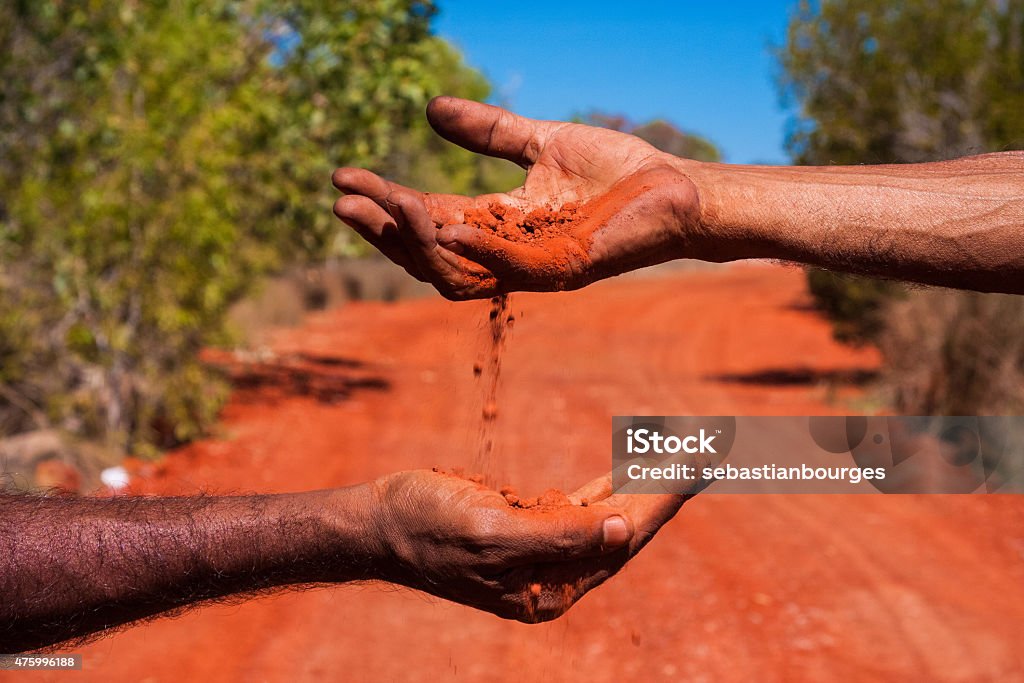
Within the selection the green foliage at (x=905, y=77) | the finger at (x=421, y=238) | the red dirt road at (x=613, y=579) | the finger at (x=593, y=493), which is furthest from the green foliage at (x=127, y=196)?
the finger at (x=593, y=493)

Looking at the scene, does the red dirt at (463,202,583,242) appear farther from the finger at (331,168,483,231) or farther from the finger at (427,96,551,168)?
the finger at (427,96,551,168)

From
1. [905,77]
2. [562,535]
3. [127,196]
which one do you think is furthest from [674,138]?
[562,535]

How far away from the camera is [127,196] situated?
25.0 feet

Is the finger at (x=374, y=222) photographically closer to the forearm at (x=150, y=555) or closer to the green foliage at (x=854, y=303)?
the forearm at (x=150, y=555)

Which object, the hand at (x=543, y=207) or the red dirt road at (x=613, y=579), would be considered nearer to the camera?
the hand at (x=543, y=207)

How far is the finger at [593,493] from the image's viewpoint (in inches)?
88.9

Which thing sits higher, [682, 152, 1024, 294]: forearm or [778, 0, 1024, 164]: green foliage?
[778, 0, 1024, 164]: green foliage

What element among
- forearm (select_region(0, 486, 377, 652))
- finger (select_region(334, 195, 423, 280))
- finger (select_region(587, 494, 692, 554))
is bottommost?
forearm (select_region(0, 486, 377, 652))

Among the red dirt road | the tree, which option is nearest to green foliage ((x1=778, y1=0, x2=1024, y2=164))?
the tree

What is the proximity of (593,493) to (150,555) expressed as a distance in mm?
998

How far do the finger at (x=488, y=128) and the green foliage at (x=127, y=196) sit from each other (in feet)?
17.8

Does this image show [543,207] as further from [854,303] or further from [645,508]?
[854,303]

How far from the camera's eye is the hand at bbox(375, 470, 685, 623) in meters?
2.11

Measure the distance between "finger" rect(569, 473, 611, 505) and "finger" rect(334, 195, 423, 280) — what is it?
620 millimetres
